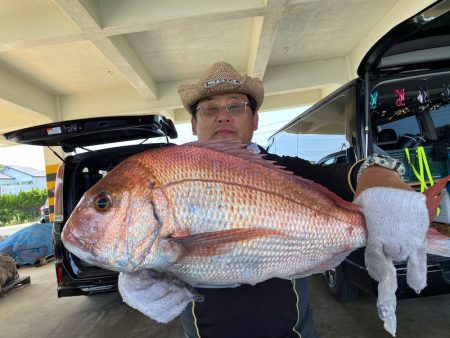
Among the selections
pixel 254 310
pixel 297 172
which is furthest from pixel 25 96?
pixel 254 310

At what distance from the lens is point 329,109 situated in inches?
138

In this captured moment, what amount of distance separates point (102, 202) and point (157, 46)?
6.96 meters

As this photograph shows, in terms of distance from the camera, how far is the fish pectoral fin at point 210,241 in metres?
0.93

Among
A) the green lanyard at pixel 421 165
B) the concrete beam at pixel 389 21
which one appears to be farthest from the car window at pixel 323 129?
the concrete beam at pixel 389 21

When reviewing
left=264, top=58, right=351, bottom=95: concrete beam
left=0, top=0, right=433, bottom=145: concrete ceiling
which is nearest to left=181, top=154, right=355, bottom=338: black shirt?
left=0, top=0, right=433, bottom=145: concrete ceiling

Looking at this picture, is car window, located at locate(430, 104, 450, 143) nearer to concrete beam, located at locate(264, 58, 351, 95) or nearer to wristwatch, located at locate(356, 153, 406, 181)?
wristwatch, located at locate(356, 153, 406, 181)

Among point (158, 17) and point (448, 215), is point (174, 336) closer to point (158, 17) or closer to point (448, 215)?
point (448, 215)

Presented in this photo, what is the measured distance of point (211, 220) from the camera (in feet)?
3.13

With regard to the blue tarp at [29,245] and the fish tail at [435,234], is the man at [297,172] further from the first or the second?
the blue tarp at [29,245]

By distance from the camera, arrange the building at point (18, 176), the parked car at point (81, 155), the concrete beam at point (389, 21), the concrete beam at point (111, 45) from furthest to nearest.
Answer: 1. the building at point (18, 176)
2. the concrete beam at point (389, 21)
3. the concrete beam at point (111, 45)
4. the parked car at point (81, 155)

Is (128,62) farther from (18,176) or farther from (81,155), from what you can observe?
(18,176)

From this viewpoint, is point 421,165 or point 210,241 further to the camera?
point 421,165

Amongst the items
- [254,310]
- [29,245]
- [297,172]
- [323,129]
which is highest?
[323,129]

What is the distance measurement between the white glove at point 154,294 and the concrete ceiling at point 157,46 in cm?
444
